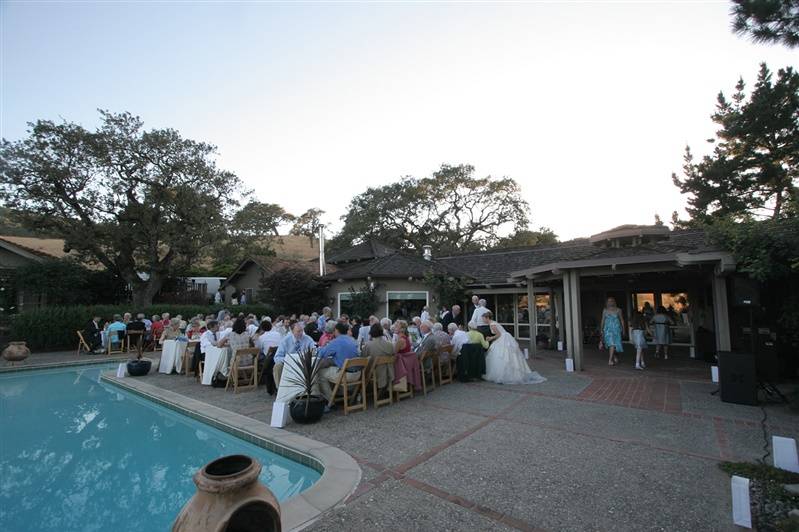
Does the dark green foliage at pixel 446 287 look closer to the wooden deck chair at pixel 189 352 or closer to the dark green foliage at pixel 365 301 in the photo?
the dark green foliage at pixel 365 301

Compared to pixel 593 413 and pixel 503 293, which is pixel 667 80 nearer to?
pixel 593 413

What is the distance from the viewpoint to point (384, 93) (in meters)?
11.4

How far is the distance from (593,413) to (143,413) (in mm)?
7552

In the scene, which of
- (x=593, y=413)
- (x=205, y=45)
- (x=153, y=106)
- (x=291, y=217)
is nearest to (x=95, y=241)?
(x=153, y=106)

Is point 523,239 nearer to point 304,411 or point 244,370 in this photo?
point 244,370

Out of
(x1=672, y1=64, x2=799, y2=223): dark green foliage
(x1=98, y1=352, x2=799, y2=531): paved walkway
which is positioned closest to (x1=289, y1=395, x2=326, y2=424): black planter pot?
Answer: (x1=98, y1=352, x2=799, y2=531): paved walkway

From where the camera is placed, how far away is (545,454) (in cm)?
423

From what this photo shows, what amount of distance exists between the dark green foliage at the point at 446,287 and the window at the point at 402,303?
0.71 metres

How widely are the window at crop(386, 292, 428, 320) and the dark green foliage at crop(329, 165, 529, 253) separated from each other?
50.4 feet

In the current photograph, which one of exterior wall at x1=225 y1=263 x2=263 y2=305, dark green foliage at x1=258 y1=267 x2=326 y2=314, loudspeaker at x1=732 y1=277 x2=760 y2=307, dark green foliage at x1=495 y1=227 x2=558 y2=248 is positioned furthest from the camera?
dark green foliage at x1=495 y1=227 x2=558 y2=248

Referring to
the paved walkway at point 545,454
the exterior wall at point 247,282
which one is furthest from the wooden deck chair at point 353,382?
the exterior wall at point 247,282

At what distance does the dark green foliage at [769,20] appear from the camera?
498 centimetres

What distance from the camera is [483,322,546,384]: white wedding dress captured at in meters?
8.02

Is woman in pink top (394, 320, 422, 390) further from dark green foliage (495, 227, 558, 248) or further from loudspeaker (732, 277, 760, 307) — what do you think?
dark green foliage (495, 227, 558, 248)
